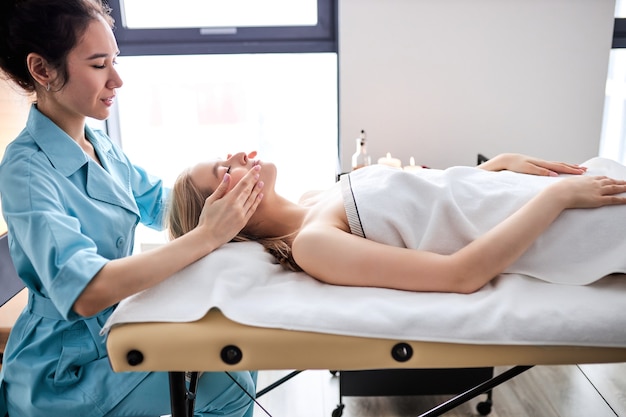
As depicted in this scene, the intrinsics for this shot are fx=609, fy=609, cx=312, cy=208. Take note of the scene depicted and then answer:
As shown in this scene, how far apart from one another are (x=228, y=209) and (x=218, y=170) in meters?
0.22

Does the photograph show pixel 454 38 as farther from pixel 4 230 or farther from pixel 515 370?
pixel 4 230

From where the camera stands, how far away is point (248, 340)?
1076 millimetres

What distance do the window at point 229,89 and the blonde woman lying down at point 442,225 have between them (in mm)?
1524

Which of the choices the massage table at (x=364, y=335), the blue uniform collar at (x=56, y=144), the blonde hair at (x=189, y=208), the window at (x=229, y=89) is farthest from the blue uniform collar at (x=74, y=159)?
the window at (x=229, y=89)

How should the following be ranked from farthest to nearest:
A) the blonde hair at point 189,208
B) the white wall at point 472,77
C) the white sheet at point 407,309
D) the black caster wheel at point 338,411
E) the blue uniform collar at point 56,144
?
1. the white wall at point 472,77
2. the black caster wheel at point 338,411
3. the blonde hair at point 189,208
4. the blue uniform collar at point 56,144
5. the white sheet at point 407,309

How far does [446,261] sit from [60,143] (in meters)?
0.86

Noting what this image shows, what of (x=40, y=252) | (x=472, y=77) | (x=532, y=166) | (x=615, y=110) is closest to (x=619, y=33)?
(x=615, y=110)

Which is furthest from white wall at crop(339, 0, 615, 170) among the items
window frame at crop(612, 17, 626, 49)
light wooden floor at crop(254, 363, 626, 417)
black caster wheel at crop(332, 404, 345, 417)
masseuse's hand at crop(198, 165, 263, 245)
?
masseuse's hand at crop(198, 165, 263, 245)

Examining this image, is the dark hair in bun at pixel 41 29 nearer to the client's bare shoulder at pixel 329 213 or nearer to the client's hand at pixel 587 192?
the client's bare shoulder at pixel 329 213

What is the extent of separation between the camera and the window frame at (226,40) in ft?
9.25

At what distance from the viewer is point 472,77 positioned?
2656mm

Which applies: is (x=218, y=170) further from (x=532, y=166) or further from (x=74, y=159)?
(x=532, y=166)

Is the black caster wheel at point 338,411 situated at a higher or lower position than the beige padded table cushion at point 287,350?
lower

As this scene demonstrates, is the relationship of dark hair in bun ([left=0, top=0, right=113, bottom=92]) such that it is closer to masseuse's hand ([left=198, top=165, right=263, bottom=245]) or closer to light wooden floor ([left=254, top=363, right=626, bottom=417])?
masseuse's hand ([left=198, top=165, right=263, bottom=245])
